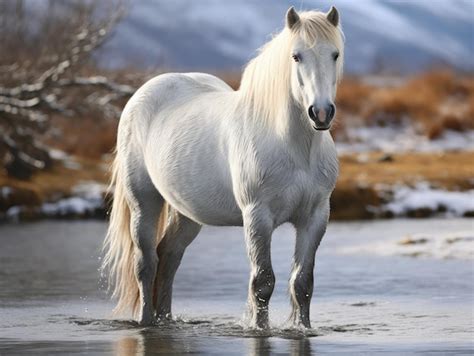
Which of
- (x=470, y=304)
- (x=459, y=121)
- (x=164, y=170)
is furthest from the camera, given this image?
(x=459, y=121)

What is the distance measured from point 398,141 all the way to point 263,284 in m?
20.4

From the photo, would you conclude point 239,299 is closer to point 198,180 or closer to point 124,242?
point 124,242

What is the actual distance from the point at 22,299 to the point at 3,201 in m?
8.91

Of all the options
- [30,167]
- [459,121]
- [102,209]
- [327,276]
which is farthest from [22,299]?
[459,121]

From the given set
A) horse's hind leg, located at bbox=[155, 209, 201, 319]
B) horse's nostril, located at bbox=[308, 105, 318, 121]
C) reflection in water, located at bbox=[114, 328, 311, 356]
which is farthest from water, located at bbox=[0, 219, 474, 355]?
horse's nostril, located at bbox=[308, 105, 318, 121]

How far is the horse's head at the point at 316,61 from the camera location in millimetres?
7004

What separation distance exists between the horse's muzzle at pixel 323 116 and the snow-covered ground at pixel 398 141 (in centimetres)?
1859

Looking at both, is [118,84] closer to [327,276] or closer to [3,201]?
[3,201]

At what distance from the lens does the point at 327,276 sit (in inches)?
453

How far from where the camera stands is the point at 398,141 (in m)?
27.8

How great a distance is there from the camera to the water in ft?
24.0

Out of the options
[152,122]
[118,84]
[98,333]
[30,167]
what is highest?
[118,84]

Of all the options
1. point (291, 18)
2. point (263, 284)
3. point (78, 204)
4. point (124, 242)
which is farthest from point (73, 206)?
point (291, 18)

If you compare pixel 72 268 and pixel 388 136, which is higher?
pixel 388 136
